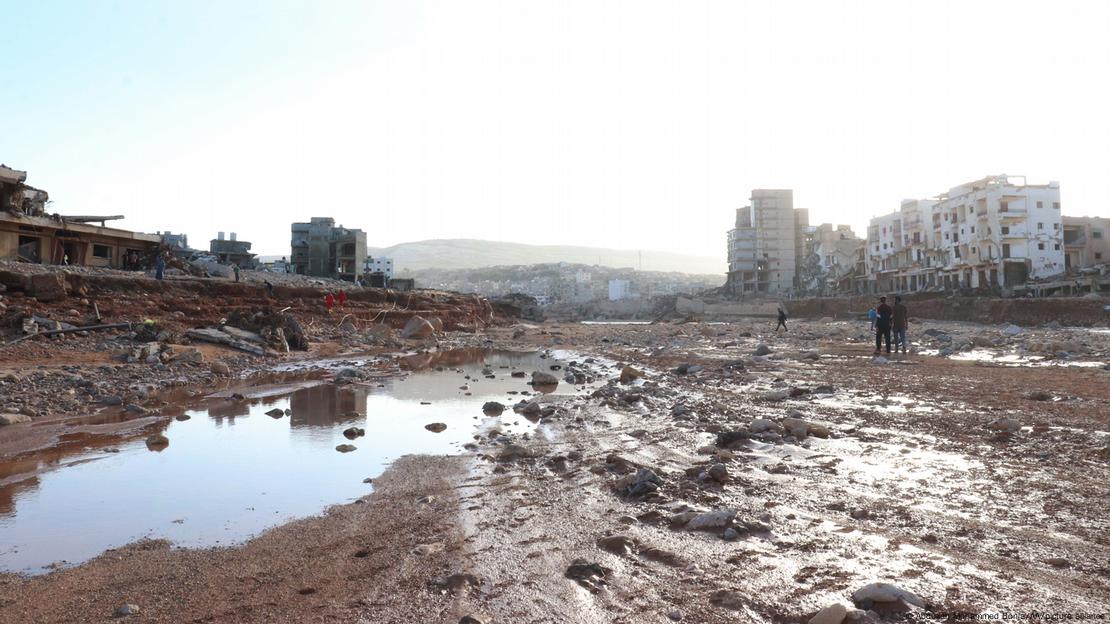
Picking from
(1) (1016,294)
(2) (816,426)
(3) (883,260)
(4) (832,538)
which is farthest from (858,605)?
(3) (883,260)

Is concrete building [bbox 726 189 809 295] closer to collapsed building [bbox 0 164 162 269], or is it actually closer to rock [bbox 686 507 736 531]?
collapsed building [bbox 0 164 162 269]

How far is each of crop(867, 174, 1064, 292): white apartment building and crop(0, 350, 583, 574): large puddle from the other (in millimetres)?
59180

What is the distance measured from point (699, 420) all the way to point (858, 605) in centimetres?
563

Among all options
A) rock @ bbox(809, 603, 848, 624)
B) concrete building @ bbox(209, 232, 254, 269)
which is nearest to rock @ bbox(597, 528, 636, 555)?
rock @ bbox(809, 603, 848, 624)

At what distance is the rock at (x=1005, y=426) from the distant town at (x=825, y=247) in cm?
3789

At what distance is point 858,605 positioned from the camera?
3264mm

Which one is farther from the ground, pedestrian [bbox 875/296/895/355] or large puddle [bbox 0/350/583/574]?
pedestrian [bbox 875/296/895/355]

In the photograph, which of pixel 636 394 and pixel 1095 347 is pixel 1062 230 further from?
pixel 636 394

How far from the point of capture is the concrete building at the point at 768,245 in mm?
103812

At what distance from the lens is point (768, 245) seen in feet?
342

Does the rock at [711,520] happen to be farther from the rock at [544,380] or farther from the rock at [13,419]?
the rock at [13,419]

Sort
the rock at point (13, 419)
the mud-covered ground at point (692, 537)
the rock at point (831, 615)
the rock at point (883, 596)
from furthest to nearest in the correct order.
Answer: the rock at point (13, 419)
the mud-covered ground at point (692, 537)
the rock at point (883, 596)
the rock at point (831, 615)

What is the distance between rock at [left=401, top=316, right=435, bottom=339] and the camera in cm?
3378

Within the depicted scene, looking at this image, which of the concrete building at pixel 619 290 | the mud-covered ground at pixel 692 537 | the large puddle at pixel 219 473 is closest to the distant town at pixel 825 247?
the concrete building at pixel 619 290
